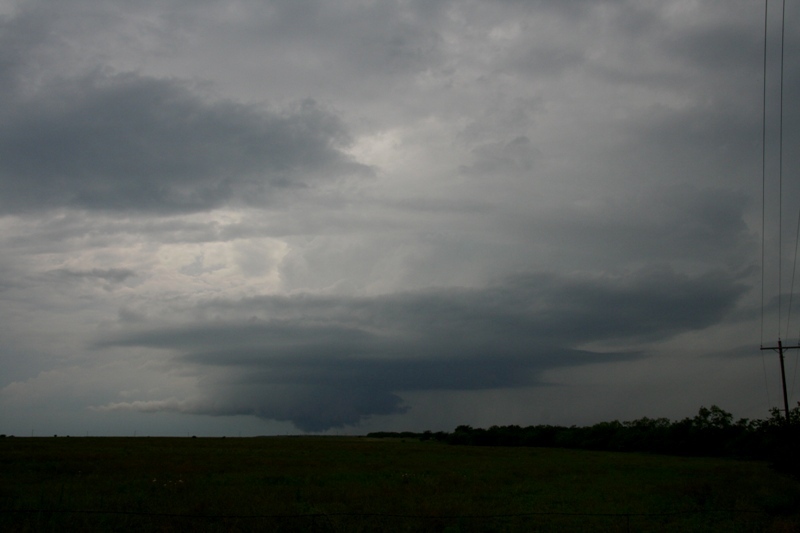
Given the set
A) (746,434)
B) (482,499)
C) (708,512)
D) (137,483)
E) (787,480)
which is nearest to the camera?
(708,512)

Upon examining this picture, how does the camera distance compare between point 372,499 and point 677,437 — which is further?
point 677,437

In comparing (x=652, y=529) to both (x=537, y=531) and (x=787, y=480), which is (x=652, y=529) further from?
Result: (x=787, y=480)

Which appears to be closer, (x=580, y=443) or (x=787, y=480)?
(x=787, y=480)

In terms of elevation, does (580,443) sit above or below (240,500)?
below

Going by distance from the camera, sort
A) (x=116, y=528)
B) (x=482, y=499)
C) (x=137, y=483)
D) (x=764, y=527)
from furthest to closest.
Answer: (x=137, y=483), (x=482, y=499), (x=764, y=527), (x=116, y=528)

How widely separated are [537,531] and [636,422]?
4516 inches

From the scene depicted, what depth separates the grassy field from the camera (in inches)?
784

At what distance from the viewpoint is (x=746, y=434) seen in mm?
82375

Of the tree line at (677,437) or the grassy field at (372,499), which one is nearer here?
the grassy field at (372,499)

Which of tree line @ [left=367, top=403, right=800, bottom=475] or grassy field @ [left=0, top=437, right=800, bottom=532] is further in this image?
tree line @ [left=367, top=403, right=800, bottom=475]

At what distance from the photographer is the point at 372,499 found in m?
28.2

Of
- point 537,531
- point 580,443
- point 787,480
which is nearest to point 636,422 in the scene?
point 580,443

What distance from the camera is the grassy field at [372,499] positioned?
19906 mm

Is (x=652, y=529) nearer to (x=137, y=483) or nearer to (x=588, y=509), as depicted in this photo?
(x=588, y=509)
